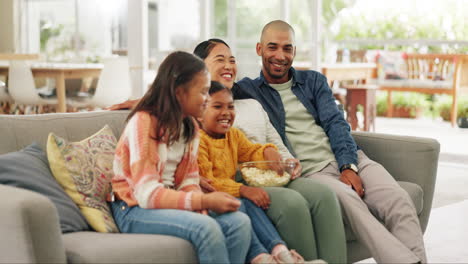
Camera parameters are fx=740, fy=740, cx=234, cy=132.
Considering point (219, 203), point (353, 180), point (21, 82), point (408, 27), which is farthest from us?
point (408, 27)

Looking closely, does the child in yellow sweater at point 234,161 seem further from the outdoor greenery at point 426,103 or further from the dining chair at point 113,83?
the outdoor greenery at point 426,103

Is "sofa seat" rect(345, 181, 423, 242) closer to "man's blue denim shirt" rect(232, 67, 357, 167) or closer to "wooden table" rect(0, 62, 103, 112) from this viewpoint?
"man's blue denim shirt" rect(232, 67, 357, 167)

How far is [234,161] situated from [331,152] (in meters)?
0.56

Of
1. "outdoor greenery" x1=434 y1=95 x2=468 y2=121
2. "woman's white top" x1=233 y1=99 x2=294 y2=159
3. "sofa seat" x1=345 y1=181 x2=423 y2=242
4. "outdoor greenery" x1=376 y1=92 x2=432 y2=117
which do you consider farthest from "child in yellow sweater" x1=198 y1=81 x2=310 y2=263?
"outdoor greenery" x1=376 y1=92 x2=432 y2=117

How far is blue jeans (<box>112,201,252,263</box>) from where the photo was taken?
81.4 inches

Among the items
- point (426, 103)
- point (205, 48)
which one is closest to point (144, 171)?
point (205, 48)

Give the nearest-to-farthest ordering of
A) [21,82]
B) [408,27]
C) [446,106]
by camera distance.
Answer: [21,82] < [408,27] < [446,106]

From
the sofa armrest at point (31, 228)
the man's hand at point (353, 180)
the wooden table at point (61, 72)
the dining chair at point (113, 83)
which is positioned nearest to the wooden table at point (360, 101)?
the dining chair at point (113, 83)

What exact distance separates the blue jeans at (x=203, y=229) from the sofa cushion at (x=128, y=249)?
3 centimetres

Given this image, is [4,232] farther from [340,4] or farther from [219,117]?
[340,4]

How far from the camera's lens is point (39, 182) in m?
2.25

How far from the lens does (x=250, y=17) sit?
7.81m

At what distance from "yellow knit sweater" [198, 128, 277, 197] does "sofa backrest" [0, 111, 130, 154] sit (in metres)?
0.38

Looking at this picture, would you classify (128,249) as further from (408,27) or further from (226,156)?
(408,27)
